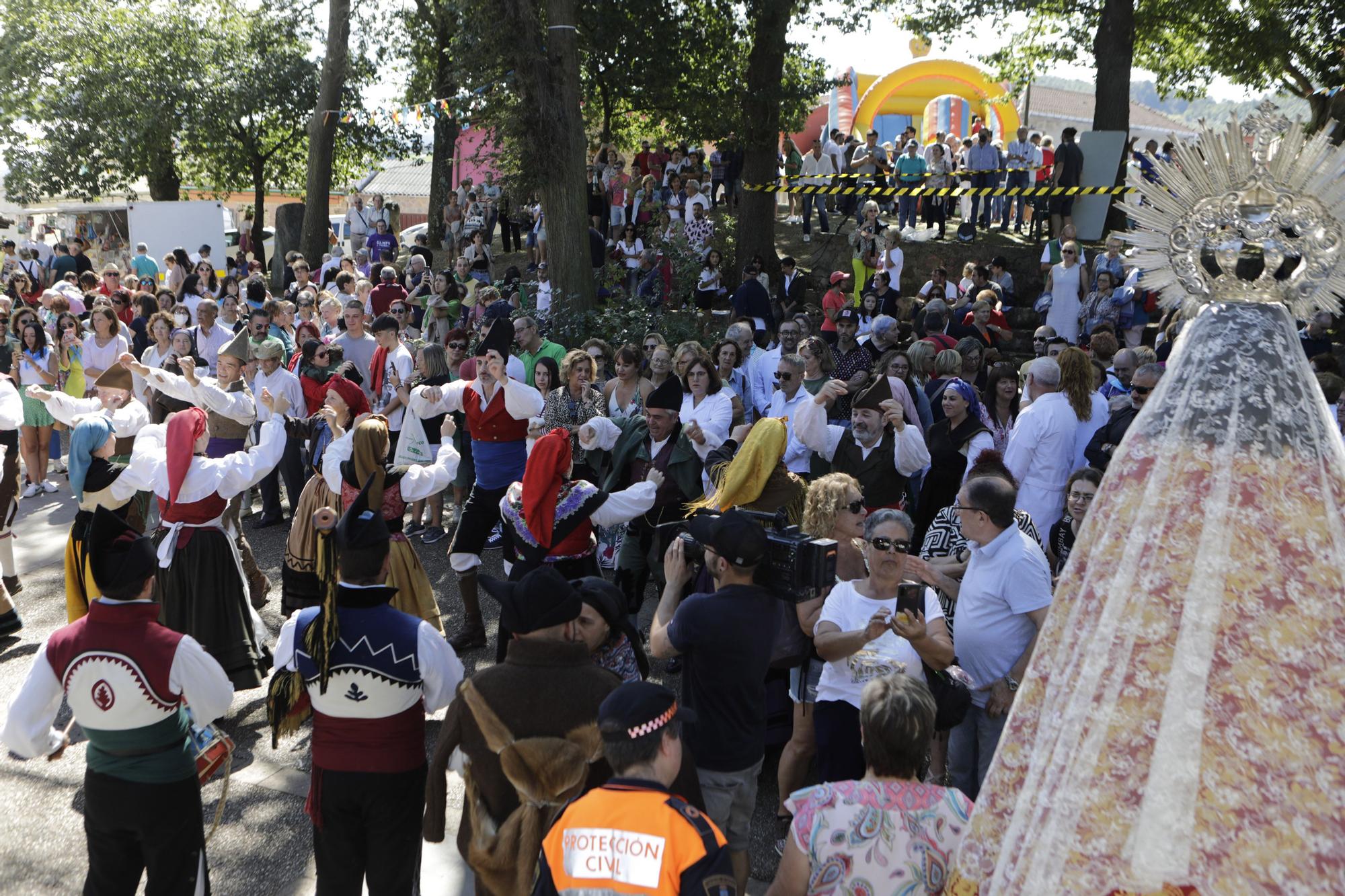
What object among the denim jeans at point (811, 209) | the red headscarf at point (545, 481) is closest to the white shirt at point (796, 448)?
the red headscarf at point (545, 481)

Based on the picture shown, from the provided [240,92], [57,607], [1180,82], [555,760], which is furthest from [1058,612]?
[240,92]

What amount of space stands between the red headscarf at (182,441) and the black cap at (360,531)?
1930 mm

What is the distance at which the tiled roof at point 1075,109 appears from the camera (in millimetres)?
41000

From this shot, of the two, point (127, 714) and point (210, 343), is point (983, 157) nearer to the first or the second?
point (210, 343)

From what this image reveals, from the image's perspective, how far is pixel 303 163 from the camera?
105ft

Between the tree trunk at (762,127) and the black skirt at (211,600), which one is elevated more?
the tree trunk at (762,127)

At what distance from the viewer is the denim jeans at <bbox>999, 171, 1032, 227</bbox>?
16.7 meters

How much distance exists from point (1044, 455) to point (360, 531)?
388cm

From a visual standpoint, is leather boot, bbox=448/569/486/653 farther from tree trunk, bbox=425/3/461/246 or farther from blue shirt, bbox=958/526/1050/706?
tree trunk, bbox=425/3/461/246

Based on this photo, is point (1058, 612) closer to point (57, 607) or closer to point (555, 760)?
point (555, 760)

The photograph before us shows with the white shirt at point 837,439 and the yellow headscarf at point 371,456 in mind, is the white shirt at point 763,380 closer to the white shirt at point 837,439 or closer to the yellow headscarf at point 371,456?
the white shirt at point 837,439

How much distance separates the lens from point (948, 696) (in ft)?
→ 13.8

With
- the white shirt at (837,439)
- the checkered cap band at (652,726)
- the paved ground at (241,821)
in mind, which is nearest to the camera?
the checkered cap band at (652,726)

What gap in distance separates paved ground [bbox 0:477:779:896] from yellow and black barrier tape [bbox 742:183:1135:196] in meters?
10.8
